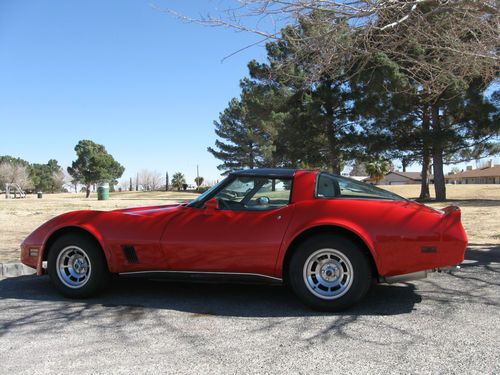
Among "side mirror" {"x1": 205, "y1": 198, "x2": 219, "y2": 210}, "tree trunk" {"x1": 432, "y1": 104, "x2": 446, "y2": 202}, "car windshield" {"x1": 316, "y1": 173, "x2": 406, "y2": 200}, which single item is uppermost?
"tree trunk" {"x1": 432, "y1": 104, "x2": 446, "y2": 202}

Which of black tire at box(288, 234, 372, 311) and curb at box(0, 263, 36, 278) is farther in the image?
curb at box(0, 263, 36, 278)

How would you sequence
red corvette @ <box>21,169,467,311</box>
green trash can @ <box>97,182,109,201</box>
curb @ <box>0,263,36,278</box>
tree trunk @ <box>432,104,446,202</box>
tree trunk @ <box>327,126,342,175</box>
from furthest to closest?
green trash can @ <box>97,182,109,201</box>
tree trunk @ <box>327,126,342,175</box>
tree trunk @ <box>432,104,446,202</box>
curb @ <box>0,263,36,278</box>
red corvette @ <box>21,169,467,311</box>

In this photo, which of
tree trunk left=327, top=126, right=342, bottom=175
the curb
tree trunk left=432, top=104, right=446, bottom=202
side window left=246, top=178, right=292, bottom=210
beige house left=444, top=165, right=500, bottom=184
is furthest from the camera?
beige house left=444, top=165, right=500, bottom=184

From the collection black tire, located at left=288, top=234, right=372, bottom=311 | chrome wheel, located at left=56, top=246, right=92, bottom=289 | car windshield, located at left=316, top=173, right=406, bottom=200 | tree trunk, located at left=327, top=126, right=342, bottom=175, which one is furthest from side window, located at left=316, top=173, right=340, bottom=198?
tree trunk, located at left=327, top=126, right=342, bottom=175

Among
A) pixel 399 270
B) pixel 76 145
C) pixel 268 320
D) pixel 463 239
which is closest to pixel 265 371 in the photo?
pixel 268 320

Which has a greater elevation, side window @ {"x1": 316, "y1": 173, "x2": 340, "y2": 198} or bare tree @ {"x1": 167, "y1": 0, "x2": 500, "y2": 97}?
bare tree @ {"x1": 167, "y1": 0, "x2": 500, "y2": 97}

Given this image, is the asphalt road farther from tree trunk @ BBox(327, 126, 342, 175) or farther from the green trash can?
the green trash can

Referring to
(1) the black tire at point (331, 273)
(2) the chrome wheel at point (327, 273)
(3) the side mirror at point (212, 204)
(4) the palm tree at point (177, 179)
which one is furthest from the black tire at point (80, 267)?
(4) the palm tree at point (177, 179)

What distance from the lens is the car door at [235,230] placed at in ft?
15.0

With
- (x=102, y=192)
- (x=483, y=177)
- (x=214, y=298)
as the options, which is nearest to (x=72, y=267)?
(x=214, y=298)

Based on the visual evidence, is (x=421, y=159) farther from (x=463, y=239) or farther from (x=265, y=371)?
(x=265, y=371)

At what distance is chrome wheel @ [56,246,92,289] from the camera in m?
5.06

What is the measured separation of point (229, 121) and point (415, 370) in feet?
182

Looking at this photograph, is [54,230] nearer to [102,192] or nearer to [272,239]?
[272,239]
